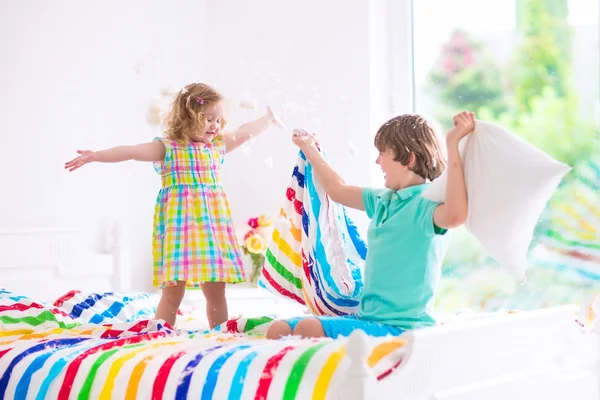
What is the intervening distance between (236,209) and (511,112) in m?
1.25

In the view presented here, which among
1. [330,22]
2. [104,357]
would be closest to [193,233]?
[104,357]

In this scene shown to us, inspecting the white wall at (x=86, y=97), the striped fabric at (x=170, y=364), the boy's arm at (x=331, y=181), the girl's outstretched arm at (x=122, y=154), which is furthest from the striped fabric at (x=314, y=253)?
the white wall at (x=86, y=97)

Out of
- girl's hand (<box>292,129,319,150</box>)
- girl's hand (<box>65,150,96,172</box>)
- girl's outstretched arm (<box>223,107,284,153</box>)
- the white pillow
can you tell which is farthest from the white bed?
girl's hand (<box>65,150,96,172</box>)

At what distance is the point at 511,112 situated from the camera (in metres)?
3.45

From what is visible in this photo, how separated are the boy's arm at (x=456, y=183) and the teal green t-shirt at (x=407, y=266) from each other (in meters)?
0.06

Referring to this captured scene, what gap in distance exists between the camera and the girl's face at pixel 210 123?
2.52 metres

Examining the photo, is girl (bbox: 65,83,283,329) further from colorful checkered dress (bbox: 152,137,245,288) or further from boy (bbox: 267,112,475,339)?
boy (bbox: 267,112,475,339)

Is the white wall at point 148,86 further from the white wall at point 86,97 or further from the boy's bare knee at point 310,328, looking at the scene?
the boy's bare knee at point 310,328

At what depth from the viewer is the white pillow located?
68.8 inches

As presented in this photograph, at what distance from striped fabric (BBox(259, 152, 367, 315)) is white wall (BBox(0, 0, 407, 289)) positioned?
3.27 feet

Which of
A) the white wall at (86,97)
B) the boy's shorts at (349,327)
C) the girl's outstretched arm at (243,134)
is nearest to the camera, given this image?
the boy's shorts at (349,327)

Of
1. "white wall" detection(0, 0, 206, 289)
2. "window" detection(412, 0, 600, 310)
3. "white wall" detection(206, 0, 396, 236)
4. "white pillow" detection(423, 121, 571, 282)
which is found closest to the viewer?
"white pillow" detection(423, 121, 571, 282)

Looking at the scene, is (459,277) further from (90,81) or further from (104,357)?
(104,357)

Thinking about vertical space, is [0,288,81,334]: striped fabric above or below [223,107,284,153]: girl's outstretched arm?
below
